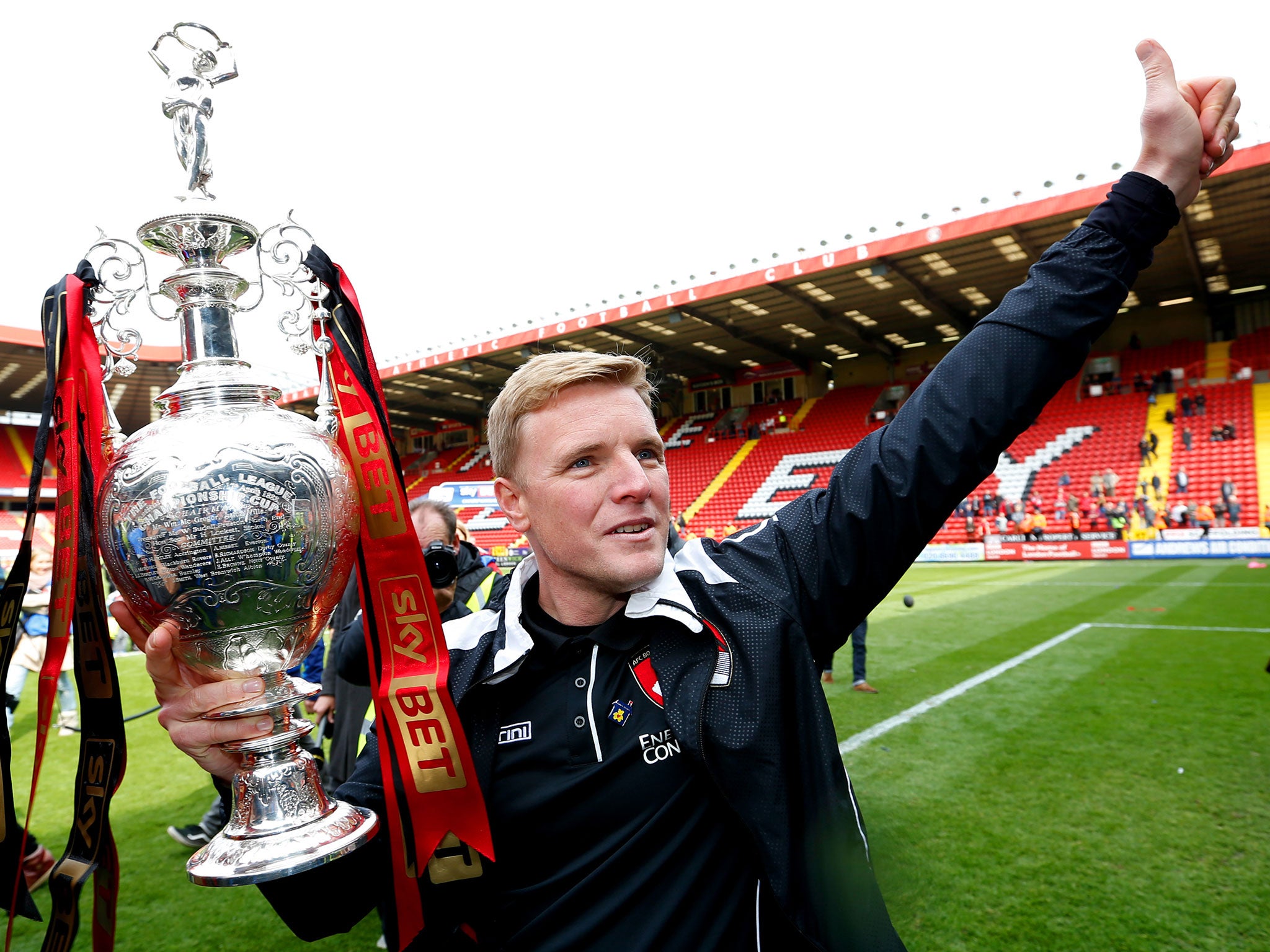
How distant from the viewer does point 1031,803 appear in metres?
4.16

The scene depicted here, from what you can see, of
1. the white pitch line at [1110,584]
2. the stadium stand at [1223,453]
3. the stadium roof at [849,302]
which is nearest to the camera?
the white pitch line at [1110,584]

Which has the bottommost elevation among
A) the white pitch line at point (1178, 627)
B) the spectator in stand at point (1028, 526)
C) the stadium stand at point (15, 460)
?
the white pitch line at point (1178, 627)

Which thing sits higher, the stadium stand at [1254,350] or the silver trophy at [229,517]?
the stadium stand at [1254,350]

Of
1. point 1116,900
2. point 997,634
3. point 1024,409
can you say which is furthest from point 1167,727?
point 1024,409

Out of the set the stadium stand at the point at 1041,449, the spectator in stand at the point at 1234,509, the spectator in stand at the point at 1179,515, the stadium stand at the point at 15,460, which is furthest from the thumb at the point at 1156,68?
the stadium stand at the point at 15,460

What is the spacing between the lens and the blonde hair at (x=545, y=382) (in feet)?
4.52

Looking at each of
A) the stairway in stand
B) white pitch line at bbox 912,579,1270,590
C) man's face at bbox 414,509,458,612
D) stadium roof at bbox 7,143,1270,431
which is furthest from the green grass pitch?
the stairway in stand

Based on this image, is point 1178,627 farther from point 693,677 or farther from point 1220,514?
point 1220,514

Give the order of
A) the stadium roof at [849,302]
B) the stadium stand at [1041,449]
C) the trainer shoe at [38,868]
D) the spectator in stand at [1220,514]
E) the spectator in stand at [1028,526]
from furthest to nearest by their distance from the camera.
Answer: the stadium stand at [1041,449], the spectator in stand at [1028,526], the spectator in stand at [1220,514], the stadium roof at [849,302], the trainer shoe at [38,868]

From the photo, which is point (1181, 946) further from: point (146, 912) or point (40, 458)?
point (146, 912)

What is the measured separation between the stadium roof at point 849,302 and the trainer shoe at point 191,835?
31.8 feet

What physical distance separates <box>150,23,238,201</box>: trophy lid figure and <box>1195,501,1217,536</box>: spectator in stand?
20598 millimetres

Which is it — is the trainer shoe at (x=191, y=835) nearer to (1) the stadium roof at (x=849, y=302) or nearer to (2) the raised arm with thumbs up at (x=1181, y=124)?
(2) the raised arm with thumbs up at (x=1181, y=124)

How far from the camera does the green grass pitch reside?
10.1 feet
